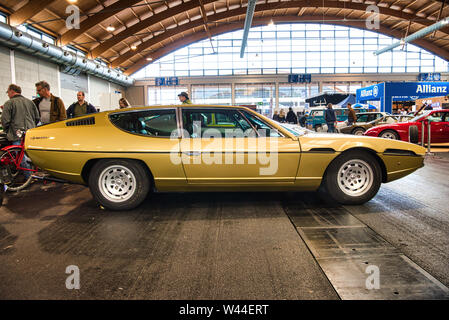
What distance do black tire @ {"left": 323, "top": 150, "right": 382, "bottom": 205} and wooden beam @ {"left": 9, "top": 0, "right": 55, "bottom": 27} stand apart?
52.3 feet

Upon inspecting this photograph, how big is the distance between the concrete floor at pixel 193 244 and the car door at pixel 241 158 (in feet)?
1.32

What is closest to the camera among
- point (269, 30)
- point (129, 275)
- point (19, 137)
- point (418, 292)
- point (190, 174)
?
point (418, 292)

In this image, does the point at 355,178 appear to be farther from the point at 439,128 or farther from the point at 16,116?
the point at 439,128

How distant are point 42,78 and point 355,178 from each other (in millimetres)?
18955

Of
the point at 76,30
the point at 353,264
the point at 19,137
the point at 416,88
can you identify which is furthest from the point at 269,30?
the point at 353,264

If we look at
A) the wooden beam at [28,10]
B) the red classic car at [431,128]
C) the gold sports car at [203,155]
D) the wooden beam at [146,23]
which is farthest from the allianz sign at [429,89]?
the wooden beam at [28,10]

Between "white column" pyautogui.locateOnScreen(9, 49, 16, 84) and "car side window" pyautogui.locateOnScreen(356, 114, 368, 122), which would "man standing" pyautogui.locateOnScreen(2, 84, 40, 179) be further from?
"car side window" pyautogui.locateOnScreen(356, 114, 368, 122)

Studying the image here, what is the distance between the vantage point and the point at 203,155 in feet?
11.4

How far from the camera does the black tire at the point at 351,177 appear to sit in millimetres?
3635

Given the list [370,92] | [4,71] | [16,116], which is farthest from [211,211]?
[370,92]
